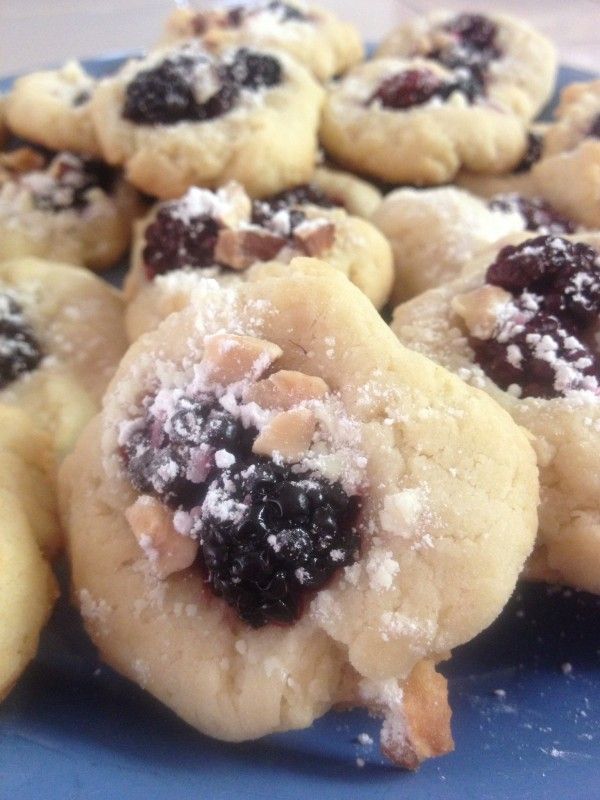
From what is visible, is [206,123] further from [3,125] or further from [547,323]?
[547,323]

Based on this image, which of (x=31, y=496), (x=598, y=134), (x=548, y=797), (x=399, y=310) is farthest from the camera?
(x=598, y=134)

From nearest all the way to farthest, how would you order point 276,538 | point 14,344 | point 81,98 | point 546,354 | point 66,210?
point 276,538
point 546,354
point 14,344
point 66,210
point 81,98

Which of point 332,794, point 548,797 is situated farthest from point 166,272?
point 548,797

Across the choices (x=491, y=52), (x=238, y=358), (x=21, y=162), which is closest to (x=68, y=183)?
(x=21, y=162)

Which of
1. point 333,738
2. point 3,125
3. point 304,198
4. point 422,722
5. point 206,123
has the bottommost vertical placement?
point 333,738

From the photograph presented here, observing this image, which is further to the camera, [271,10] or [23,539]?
[271,10]

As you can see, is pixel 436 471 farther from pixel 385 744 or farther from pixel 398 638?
pixel 385 744
